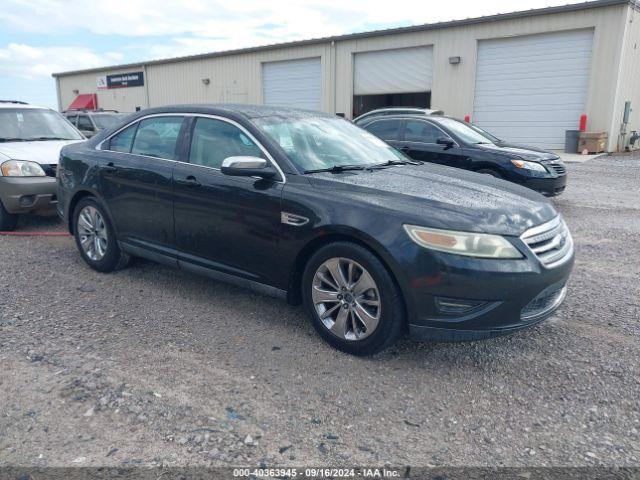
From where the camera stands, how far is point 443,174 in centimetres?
420

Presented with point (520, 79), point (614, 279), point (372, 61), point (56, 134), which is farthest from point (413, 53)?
point (614, 279)

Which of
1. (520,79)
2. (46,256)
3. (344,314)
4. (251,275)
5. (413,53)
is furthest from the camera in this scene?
(413,53)

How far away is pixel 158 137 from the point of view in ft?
15.4

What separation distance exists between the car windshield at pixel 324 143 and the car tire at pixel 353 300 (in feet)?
2.59

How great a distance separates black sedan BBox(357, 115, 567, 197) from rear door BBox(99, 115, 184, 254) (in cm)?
522

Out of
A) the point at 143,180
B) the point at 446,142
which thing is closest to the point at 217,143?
the point at 143,180

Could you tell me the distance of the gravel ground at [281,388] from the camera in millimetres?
2604

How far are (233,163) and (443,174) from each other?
166 cm

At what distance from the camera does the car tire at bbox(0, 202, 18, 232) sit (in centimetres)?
686

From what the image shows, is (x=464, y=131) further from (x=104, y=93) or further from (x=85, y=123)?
(x=104, y=93)

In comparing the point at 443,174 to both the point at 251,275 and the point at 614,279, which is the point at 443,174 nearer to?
the point at 251,275

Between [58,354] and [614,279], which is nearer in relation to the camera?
[58,354]

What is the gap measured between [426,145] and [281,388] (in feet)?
21.5

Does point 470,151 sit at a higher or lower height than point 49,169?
higher
